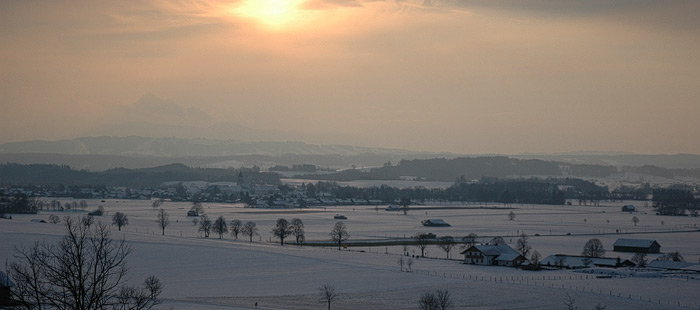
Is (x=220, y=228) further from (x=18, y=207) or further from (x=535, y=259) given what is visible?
(x=18, y=207)

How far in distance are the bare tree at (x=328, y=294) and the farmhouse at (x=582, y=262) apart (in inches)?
611

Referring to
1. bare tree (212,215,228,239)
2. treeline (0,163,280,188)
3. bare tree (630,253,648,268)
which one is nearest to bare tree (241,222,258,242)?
bare tree (212,215,228,239)

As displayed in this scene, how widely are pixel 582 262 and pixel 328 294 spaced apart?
61.4 ft

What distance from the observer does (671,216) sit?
90.1 meters

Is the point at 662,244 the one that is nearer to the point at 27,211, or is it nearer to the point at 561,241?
the point at 561,241

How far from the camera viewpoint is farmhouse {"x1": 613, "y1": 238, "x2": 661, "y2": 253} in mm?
48312

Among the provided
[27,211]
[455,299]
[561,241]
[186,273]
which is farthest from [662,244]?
[27,211]

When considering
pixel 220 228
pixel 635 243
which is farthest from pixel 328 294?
pixel 220 228

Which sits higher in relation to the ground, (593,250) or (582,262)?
(593,250)

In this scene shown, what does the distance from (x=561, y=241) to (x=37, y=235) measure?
35560mm

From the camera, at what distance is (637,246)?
49000 millimetres

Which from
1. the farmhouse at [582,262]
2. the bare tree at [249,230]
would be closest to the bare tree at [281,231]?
the bare tree at [249,230]

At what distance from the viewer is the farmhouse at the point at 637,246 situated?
4831cm

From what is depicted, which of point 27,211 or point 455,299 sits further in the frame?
point 27,211
